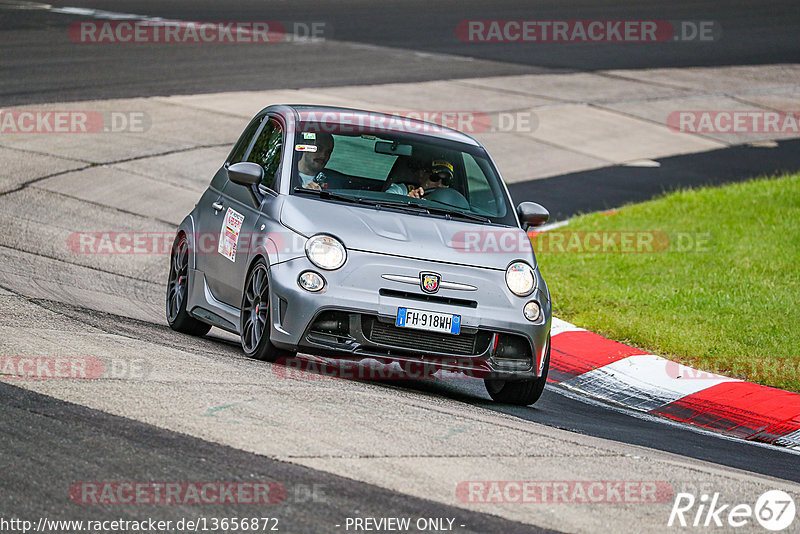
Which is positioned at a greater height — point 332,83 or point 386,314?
point 332,83

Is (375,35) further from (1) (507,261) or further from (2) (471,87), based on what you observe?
(1) (507,261)

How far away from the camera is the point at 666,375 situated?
Answer: 945 centimetres

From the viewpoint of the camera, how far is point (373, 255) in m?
7.62

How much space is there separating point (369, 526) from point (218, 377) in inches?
87.3

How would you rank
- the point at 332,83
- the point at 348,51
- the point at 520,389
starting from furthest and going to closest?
the point at 348,51 → the point at 332,83 → the point at 520,389

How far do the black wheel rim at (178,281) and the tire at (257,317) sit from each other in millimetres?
1295

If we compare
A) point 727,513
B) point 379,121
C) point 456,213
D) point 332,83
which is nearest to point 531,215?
point 456,213

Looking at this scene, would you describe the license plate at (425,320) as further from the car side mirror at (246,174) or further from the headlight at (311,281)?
the car side mirror at (246,174)

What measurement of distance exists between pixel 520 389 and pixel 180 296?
283cm

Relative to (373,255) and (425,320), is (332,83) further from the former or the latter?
(425,320)

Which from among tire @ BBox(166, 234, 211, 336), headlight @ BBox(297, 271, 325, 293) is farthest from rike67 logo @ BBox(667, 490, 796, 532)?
tire @ BBox(166, 234, 211, 336)

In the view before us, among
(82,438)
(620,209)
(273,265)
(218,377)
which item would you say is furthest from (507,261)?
(620,209)

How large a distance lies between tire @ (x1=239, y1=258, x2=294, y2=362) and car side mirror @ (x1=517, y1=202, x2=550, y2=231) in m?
1.96

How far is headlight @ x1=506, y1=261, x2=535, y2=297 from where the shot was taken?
7.88 m
